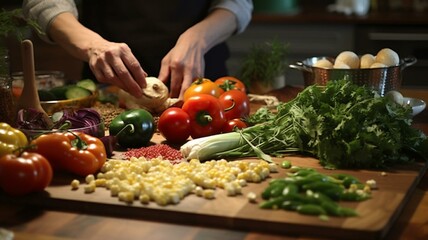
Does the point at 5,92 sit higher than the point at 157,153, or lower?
higher

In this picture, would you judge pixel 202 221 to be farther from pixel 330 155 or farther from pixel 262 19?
pixel 262 19

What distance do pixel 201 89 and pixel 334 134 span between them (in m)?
0.69

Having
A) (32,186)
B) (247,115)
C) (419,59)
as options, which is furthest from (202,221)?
(419,59)

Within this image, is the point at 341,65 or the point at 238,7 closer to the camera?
the point at 341,65

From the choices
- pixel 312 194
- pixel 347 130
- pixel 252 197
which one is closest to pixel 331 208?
pixel 312 194

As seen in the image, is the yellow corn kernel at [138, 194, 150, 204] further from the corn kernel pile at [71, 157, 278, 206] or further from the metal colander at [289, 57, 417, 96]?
the metal colander at [289, 57, 417, 96]

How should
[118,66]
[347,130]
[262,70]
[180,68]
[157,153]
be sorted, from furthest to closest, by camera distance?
[262,70], [180,68], [118,66], [157,153], [347,130]

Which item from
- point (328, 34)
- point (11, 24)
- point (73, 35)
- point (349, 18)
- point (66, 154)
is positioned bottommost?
point (328, 34)

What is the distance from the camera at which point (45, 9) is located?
2.68 metres

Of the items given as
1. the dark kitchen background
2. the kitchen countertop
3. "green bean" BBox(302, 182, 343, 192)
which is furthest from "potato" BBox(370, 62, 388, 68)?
the kitchen countertop

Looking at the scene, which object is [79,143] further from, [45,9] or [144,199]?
[45,9]

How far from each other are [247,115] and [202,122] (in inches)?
10.6

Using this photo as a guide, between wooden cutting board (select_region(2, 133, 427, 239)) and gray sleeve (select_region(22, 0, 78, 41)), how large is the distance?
0.98 meters

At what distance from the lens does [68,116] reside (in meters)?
2.13
